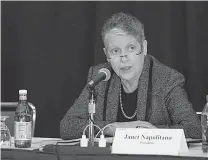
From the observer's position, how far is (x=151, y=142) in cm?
152

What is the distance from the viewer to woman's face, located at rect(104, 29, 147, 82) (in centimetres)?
228

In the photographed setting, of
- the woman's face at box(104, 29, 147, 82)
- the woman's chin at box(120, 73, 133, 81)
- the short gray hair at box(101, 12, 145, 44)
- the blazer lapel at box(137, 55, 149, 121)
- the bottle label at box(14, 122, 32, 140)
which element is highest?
the short gray hair at box(101, 12, 145, 44)

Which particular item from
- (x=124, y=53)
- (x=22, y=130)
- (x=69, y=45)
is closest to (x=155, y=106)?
(x=124, y=53)

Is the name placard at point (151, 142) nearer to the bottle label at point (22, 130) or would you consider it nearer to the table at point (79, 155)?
the table at point (79, 155)

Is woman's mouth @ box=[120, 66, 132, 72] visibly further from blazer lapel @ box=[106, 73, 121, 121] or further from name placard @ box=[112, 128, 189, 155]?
name placard @ box=[112, 128, 189, 155]

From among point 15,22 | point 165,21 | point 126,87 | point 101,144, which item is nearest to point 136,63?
point 126,87

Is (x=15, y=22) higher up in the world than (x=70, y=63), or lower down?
higher up

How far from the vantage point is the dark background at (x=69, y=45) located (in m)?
3.20

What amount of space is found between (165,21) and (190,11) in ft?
0.58

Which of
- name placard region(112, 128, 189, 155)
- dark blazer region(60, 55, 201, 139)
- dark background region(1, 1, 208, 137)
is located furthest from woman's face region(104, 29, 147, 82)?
dark background region(1, 1, 208, 137)

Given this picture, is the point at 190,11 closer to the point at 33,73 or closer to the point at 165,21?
the point at 165,21

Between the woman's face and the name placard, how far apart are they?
0.74 metres

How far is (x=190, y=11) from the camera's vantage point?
10.4ft

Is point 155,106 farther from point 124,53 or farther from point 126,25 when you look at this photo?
point 126,25
